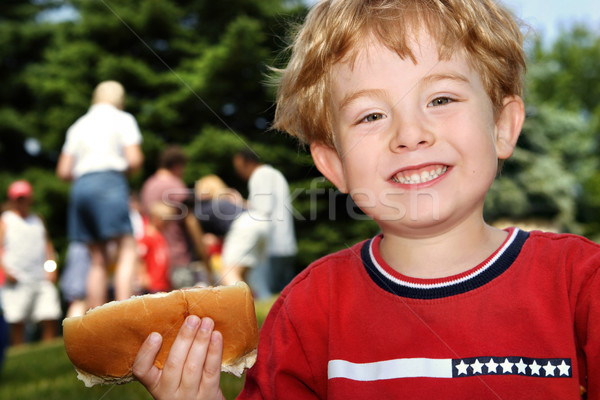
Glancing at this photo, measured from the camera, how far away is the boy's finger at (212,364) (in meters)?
1.46

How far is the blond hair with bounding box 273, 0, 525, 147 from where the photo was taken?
1583 millimetres

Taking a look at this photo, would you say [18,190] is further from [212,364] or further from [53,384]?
[212,364]

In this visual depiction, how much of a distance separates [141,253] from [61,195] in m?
15.9

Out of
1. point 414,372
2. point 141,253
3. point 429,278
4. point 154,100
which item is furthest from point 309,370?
point 154,100

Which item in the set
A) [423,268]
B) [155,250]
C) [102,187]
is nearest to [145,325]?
[423,268]

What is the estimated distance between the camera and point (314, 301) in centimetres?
158

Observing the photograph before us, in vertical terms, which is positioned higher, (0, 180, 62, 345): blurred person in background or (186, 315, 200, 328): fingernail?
(186, 315, 200, 328): fingernail

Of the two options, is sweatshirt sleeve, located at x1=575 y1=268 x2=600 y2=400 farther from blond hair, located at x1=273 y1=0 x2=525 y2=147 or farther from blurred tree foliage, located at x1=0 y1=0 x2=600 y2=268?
blurred tree foliage, located at x1=0 y1=0 x2=600 y2=268

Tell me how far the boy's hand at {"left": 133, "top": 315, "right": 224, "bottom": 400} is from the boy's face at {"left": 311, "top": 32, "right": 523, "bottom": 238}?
1.73 ft

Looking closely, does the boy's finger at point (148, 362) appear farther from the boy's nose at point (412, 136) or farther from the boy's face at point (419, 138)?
the boy's nose at point (412, 136)

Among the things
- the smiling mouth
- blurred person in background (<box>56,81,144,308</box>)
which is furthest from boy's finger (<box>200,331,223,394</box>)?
blurred person in background (<box>56,81,144,308</box>)

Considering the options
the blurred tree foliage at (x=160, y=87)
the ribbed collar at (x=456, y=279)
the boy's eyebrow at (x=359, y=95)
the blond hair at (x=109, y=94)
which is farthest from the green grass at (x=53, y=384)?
the blurred tree foliage at (x=160, y=87)

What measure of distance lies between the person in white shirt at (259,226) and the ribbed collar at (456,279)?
16.3 feet

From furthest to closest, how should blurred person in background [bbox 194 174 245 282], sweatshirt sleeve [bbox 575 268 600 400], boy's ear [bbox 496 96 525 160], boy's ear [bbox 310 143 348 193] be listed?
blurred person in background [bbox 194 174 245 282] → boy's ear [bbox 310 143 348 193] → boy's ear [bbox 496 96 525 160] → sweatshirt sleeve [bbox 575 268 600 400]
